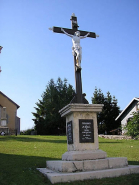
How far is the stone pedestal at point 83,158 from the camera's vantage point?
252 inches

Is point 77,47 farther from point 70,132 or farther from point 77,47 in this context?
point 70,132

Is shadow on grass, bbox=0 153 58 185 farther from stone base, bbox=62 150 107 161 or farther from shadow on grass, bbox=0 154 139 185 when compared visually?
stone base, bbox=62 150 107 161

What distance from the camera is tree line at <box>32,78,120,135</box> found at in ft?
146

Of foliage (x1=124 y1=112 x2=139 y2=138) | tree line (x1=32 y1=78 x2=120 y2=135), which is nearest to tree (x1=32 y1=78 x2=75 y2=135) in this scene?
tree line (x1=32 y1=78 x2=120 y2=135)

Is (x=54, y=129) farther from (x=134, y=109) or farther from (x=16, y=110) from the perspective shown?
(x=134, y=109)

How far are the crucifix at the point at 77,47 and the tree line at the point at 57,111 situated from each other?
118 ft

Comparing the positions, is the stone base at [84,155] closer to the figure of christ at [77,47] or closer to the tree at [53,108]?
the figure of christ at [77,47]

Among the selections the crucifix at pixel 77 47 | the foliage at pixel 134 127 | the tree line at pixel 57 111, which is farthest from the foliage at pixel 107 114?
the crucifix at pixel 77 47

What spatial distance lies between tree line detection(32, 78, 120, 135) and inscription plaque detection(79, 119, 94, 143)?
36810mm

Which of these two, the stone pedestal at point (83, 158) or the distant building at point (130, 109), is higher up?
the distant building at point (130, 109)

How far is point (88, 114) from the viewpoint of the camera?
25.9 feet

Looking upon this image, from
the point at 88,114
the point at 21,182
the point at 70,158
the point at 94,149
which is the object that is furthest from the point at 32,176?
the point at 88,114

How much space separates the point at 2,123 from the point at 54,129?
1559cm

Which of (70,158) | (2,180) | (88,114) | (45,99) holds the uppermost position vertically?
(45,99)
